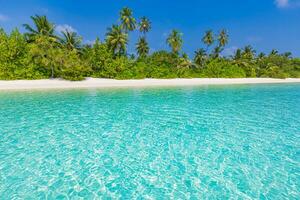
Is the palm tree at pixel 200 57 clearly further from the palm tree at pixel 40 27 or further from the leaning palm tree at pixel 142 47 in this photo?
the palm tree at pixel 40 27

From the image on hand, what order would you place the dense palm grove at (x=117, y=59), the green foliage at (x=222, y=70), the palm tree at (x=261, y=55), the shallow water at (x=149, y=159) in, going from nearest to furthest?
1. the shallow water at (x=149, y=159)
2. the dense palm grove at (x=117, y=59)
3. the green foliage at (x=222, y=70)
4. the palm tree at (x=261, y=55)

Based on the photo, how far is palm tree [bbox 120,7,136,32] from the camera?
48.2m

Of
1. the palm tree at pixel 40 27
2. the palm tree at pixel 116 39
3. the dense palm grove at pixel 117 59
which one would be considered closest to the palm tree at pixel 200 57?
the dense palm grove at pixel 117 59

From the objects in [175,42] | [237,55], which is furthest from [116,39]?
[237,55]

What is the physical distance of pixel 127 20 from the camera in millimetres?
48531

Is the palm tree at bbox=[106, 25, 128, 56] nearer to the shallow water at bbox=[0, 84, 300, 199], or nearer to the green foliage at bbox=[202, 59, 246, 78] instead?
the green foliage at bbox=[202, 59, 246, 78]

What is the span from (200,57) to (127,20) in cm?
2181

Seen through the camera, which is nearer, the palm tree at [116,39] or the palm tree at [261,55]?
the palm tree at [116,39]

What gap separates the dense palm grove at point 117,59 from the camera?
35.2 m

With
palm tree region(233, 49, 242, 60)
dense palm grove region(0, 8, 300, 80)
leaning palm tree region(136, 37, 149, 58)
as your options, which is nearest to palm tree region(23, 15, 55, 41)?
dense palm grove region(0, 8, 300, 80)

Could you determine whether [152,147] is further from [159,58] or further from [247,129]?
[159,58]

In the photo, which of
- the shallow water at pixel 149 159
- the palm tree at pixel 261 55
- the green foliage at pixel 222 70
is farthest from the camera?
the palm tree at pixel 261 55

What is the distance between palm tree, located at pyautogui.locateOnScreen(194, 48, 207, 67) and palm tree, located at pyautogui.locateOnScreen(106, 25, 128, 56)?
2144 centimetres

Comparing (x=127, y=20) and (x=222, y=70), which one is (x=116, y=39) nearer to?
(x=127, y=20)
